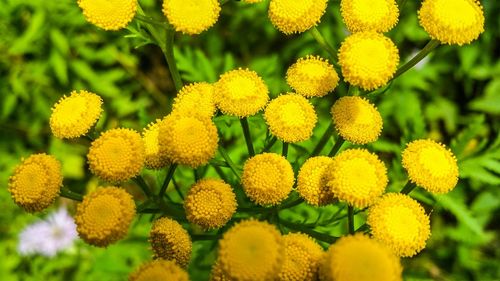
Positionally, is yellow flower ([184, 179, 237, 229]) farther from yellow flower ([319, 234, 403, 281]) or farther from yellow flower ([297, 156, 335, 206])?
yellow flower ([319, 234, 403, 281])

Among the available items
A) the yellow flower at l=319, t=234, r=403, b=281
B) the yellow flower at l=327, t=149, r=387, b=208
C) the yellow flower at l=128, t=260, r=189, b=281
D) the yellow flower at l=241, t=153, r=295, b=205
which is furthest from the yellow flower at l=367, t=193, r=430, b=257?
the yellow flower at l=128, t=260, r=189, b=281

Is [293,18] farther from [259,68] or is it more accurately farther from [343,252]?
[259,68]

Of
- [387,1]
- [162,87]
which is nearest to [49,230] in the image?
[162,87]

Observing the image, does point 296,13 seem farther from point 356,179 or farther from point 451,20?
point 356,179

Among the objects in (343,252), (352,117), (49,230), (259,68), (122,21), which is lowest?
(49,230)

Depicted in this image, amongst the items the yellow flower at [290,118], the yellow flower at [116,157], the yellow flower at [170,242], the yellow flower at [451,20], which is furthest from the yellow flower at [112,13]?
the yellow flower at [451,20]

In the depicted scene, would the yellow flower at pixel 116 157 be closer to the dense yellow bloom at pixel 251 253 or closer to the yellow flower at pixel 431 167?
the dense yellow bloom at pixel 251 253
